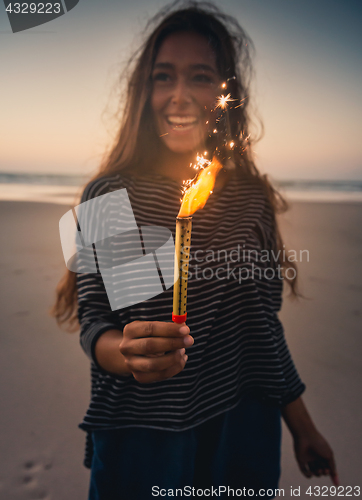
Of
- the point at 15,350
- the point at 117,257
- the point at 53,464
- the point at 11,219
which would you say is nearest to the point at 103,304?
the point at 117,257

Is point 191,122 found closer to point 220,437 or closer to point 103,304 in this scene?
point 103,304

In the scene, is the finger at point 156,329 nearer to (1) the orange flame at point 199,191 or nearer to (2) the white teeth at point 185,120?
(1) the orange flame at point 199,191

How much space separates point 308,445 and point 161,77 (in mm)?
1592

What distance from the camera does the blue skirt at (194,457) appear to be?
992mm

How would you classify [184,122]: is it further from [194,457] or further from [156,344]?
[194,457]

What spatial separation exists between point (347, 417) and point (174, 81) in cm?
246

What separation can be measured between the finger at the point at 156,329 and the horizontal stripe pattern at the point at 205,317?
28 cm

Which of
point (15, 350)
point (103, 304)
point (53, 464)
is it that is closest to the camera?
point (103, 304)

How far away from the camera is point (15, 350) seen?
260 centimetres

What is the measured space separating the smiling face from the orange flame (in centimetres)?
41

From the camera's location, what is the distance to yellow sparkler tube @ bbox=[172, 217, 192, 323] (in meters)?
0.52

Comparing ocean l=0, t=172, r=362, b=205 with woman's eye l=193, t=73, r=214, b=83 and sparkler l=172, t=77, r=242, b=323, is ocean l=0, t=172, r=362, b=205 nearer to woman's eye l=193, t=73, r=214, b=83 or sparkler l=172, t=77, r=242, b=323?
woman's eye l=193, t=73, r=214, b=83

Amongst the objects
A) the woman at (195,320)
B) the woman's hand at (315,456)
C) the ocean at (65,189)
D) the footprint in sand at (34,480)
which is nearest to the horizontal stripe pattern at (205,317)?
the woman at (195,320)

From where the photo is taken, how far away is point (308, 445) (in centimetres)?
122
